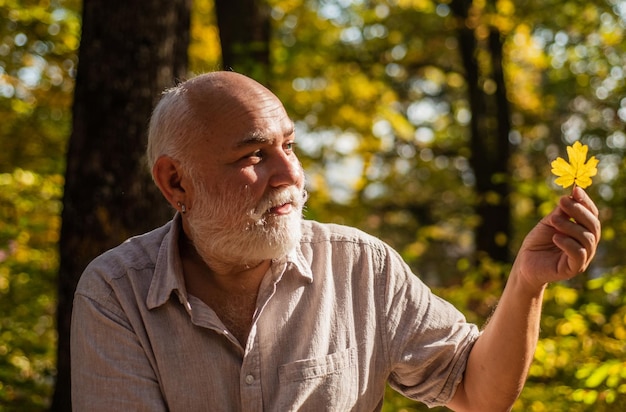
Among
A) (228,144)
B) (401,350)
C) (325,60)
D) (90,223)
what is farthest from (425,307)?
(325,60)

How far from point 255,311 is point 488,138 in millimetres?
10455

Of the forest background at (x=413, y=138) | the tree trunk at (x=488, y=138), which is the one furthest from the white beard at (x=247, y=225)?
the tree trunk at (x=488, y=138)

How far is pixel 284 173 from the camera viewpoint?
2.33 metres

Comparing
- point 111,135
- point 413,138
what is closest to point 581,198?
point 111,135

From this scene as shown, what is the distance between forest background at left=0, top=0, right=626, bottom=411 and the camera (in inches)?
171

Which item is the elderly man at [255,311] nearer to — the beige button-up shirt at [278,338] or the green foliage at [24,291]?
the beige button-up shirt at [278,338]

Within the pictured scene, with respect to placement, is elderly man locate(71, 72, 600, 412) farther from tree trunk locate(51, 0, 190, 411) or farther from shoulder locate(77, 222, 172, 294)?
tree trunk locate(51, 0, 190, 411)

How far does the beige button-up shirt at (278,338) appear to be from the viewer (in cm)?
229

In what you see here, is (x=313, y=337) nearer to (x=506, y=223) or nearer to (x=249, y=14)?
(x=249, y=14)

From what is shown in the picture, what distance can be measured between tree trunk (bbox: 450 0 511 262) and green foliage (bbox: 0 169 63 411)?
6381mm

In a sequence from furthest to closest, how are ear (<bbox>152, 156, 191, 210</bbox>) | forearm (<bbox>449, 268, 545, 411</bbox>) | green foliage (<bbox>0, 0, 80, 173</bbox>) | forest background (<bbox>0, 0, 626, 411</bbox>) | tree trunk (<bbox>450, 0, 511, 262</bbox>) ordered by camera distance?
tree trunk (<bbox>450, 0, 511, 262</bbox>)
green foliage (<bbox>0, 0, 80, 173</bbox>)
forest background (<bbox>0, 0, 626, 411</bbox>)
ear (<bbox>152, 156, 191, 210</bbox>)
forearm (<bbox>449, 268, 545, 411</bbox>)

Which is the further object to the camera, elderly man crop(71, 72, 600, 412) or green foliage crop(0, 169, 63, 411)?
green foliage crop(0, 169, 63, 411)

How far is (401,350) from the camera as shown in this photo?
7.91 feet

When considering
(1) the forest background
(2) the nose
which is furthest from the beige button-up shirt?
(1) the forest background
